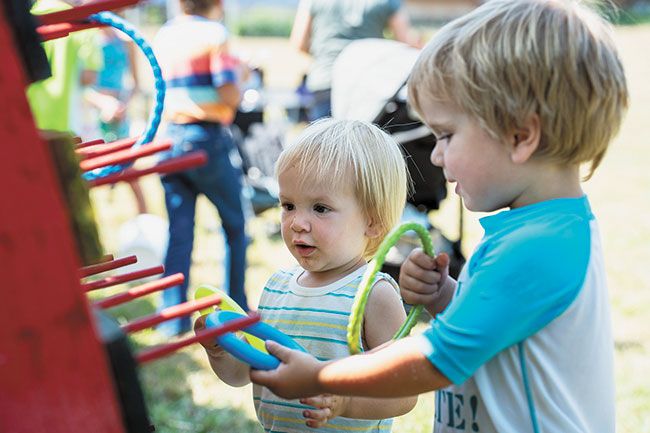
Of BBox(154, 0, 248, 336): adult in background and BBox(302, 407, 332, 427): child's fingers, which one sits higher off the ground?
BBox(302, 407, 332, 427): child's fingers

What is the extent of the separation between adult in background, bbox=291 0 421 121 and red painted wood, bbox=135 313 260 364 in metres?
4.05

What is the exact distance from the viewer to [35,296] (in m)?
0.87

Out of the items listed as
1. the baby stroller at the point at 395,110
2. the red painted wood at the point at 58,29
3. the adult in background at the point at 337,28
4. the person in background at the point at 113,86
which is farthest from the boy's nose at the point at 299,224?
the person in background at the point at 113,86

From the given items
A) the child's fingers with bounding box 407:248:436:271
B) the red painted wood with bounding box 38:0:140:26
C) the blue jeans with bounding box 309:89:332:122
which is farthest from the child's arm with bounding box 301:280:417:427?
the blue jeans with bounding box 309:89:332:122

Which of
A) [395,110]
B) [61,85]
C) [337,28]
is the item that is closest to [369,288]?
[395,110]

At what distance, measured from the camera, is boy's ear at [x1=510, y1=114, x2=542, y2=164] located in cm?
133

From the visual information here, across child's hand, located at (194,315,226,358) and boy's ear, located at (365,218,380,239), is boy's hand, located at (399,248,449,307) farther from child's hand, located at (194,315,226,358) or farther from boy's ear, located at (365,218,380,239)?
child's hand, located at (194,315,226,358)

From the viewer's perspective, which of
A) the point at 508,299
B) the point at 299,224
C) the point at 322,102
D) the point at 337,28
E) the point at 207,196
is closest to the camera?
the point at 508,299

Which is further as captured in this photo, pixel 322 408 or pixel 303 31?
pixel 303 31

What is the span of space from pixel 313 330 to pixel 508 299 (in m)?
0.58

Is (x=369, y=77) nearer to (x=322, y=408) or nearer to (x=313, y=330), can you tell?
(x=313, y=330)

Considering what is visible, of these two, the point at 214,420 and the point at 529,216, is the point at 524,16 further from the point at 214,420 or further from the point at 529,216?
the point at 214,420

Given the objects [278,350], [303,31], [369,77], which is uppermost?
[278,350]

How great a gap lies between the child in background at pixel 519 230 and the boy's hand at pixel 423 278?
9.0 inches
